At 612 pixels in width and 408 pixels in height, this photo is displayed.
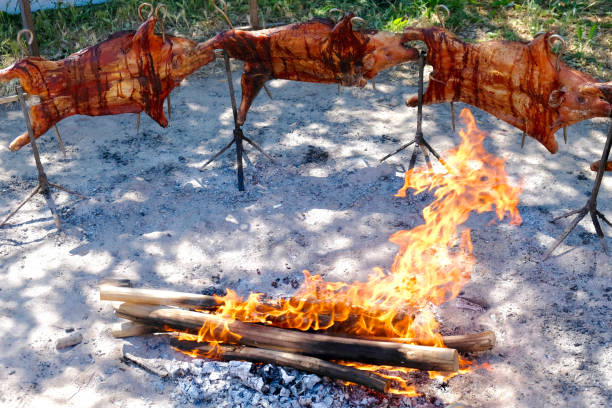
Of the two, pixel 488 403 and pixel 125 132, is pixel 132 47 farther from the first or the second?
pixel 488 403

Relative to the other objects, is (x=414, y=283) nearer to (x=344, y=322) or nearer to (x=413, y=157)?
(x=344, y=322)

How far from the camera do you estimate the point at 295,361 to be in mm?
4203

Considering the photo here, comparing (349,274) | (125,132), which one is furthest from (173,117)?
(349,274)

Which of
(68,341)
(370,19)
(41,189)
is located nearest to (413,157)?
(68,341)

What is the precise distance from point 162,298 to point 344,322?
1397 mm

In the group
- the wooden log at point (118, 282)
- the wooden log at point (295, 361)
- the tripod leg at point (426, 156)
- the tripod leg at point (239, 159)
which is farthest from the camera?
the tripod leg at point (239, 159)

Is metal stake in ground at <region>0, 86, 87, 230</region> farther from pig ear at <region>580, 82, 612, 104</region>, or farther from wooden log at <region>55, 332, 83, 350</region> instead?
pig ear at <region>580, 82, 612, 104</region>

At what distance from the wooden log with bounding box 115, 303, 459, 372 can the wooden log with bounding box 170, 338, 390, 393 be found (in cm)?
6

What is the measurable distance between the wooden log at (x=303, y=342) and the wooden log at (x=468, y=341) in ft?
0.55

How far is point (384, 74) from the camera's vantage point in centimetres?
873

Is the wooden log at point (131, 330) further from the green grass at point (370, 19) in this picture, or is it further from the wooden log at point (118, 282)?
the green grass at point (370, 19)

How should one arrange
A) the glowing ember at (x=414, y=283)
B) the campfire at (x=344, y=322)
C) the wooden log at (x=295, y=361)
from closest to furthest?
the wooden log at (x=295, y=361) → the campfire at (x=344, y=322) → the glowing ember at (x=414, y=283)

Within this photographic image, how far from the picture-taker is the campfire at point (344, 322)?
416cm

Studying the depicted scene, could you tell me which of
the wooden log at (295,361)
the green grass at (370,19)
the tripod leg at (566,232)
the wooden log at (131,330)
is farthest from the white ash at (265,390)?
the green grass at (370,19)
